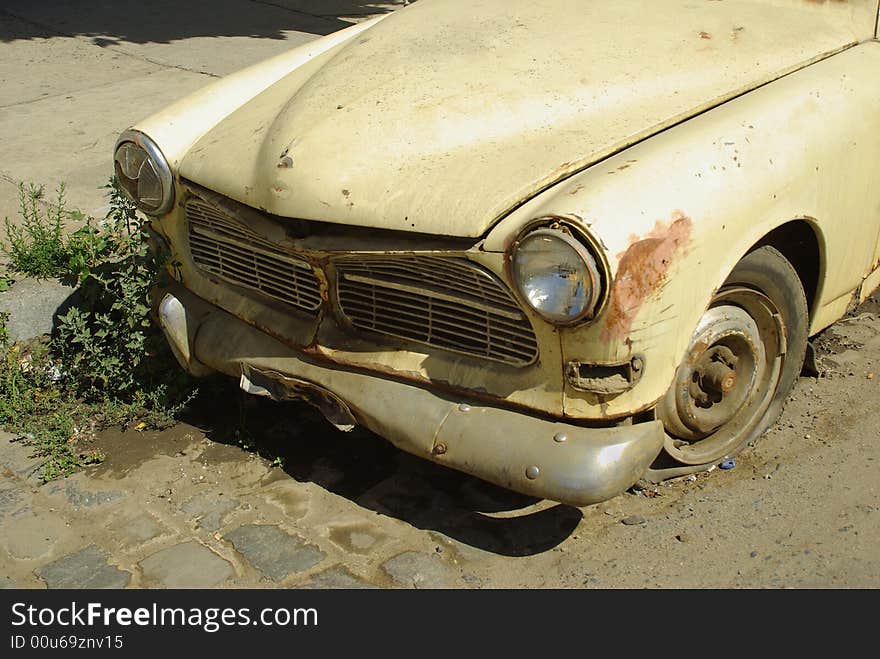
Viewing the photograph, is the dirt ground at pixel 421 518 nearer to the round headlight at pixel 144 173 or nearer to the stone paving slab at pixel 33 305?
the stone paving slab at pixel 33 305

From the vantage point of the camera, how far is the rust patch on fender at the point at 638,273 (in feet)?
7.70

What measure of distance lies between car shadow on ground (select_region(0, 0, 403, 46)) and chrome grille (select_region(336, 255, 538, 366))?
5.62 m

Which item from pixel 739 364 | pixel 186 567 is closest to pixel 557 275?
pixel 739 364

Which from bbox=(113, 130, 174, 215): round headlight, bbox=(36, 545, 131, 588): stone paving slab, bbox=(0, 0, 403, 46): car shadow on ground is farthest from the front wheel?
bbox=(0, 0, 403, 46): car shadow on ground

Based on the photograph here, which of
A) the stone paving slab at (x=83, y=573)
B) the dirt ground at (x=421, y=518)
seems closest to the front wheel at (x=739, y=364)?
the dirt ground at (x=421, y=518)

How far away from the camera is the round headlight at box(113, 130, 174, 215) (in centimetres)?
322

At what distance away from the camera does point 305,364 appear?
294 centimetres

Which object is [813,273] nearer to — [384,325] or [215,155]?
[384,325]

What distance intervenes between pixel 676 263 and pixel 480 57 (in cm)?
110
